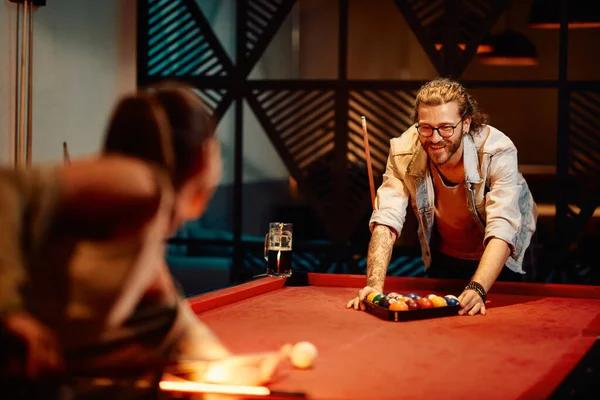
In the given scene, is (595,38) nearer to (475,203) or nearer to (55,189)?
(475,203)

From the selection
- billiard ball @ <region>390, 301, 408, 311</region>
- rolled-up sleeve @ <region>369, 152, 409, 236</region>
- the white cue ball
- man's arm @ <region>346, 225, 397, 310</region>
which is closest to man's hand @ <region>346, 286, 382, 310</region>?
man's arm @ <region>346, 225, 397, 310</region>

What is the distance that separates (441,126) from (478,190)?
1.18 feet

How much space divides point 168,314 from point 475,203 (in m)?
2.19

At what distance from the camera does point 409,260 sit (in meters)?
6.59

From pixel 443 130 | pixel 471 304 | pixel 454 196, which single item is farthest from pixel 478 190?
pixel 471 304

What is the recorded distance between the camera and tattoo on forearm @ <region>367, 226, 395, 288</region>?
122 inches

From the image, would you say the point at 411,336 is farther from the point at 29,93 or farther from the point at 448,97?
the point at 29,93

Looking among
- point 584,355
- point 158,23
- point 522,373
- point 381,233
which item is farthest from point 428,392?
point 158,23

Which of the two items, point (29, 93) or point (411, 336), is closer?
point (411, 336)

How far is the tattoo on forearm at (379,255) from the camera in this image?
10.1ft

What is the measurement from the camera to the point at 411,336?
2.36 metres

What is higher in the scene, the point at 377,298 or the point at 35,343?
the point at 35,343

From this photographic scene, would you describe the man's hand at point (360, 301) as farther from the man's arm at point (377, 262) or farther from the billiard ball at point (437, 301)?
the billiard ball at point (437, 301)

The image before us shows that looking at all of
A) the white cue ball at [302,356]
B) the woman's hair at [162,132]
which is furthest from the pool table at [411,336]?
the woman's hair at [162,132]
